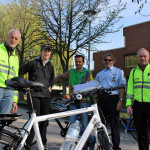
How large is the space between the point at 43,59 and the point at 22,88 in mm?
1567

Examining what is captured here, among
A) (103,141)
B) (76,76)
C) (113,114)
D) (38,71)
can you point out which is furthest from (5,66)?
(113,114)

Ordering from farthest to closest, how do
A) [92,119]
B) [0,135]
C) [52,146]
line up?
[52,146] < [92,119] < [0,135]

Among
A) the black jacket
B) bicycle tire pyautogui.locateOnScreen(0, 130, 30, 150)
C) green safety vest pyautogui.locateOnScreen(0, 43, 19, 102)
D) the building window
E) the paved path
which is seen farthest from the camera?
the building window

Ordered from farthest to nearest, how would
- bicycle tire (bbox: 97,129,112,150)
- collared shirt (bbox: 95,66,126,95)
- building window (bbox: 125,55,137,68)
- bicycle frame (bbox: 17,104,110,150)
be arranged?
building window (bbox: 125,55,137,68) → collared shirt (bbox: 95,66,126,95) → bicycle tire (bbox: 97,129,112,150) → bicycle frame (bbox: 17,104,110,150)

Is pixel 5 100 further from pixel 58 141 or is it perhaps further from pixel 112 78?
pixel 58 141

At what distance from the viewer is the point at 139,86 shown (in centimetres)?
350

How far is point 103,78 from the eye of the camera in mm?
4152

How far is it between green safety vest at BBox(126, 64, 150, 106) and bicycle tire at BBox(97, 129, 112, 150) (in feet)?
3.37

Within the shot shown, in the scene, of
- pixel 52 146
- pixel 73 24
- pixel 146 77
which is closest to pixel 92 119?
pixel 146 77

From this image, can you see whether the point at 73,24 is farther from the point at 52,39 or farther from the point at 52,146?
the point at 52,146

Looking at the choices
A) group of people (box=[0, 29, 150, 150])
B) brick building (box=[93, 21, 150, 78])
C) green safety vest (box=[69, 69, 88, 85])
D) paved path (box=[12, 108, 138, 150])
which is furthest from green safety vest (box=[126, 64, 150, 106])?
brick building (box=[93, 21, 150, 78])

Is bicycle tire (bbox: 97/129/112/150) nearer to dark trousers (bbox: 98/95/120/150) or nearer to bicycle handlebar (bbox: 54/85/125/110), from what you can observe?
bicycle handlebar (bbox: 54/85/125/110)

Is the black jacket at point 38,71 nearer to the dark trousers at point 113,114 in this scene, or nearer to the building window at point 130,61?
the dark trousers at point 113,114

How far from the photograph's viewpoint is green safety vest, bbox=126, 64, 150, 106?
11.3ft
